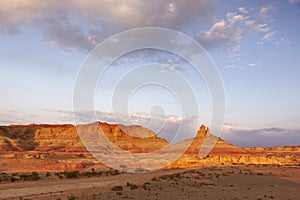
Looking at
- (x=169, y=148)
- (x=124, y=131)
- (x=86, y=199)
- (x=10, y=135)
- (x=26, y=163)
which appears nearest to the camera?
(x=86, y=199)

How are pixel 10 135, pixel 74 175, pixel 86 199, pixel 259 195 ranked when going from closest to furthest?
pixel 86 199 < pixel 259 195 < pixel 74 175 < pixel 10 135

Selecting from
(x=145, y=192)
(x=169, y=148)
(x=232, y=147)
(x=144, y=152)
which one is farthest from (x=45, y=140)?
(x=145, y=192)

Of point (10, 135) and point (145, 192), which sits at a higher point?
point (10, 135)

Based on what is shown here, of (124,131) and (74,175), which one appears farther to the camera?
(124,131)

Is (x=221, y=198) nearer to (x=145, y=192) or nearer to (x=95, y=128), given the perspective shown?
(x=145, y=192)

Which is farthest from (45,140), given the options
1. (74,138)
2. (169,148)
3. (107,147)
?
(169,148)

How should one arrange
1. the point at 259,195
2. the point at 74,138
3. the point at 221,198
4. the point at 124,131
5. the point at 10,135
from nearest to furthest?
the point at 221,198 → the point at 259,195 → the point at 10,135 → the point at 74,138 → the point at 124,131

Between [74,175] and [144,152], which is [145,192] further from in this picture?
[144,152]

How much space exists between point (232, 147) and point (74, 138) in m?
65.3

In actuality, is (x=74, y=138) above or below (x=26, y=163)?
above

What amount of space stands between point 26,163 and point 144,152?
58.5m

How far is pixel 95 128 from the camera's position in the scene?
136 m

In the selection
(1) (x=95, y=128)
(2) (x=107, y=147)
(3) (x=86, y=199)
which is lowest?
(3) (x=86, y=199)

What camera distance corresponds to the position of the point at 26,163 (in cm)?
6131
